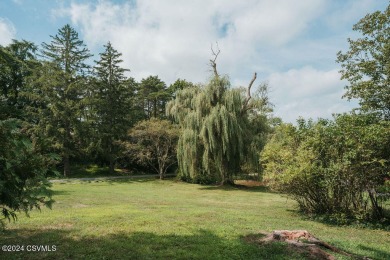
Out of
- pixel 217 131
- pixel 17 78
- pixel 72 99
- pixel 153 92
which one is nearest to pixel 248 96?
pixel 217 131

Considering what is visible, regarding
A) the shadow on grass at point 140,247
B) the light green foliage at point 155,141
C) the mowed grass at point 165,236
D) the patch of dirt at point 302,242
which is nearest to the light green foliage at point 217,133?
the light green foliage at point 155,141

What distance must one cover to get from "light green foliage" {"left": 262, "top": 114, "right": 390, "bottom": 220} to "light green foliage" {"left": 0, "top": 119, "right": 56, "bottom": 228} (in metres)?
7.18

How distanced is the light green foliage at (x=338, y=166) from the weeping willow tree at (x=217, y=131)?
8846mm

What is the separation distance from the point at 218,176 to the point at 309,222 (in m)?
13.1

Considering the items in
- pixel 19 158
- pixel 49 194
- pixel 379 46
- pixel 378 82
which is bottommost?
pixel 49 194

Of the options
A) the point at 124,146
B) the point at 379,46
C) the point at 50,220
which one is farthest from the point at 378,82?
the point at 124,146

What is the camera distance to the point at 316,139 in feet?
29.5

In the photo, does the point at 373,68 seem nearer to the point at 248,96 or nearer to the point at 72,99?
the point at 248,96

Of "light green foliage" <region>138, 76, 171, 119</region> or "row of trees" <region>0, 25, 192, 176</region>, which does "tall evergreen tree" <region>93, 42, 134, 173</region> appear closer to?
"row of trees" <region>0, 25, 192, 176</region>

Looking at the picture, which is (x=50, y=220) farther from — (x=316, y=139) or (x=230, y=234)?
(x=316, y=139)

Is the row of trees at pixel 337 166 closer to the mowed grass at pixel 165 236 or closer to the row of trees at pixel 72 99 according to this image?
the mowed grass at pixel 165 236

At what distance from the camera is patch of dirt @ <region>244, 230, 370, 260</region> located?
507 centimetres

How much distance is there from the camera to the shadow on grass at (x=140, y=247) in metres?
4.96

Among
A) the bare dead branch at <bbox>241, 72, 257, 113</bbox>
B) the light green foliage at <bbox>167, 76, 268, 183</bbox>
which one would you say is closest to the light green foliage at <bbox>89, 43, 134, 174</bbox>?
the light green foliage at <bbox>167, 76, 268, 183</bbox>
